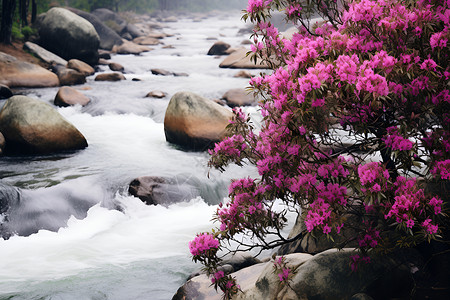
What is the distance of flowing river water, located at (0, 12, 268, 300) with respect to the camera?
504 centimetres

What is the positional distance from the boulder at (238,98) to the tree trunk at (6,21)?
984 centimetres

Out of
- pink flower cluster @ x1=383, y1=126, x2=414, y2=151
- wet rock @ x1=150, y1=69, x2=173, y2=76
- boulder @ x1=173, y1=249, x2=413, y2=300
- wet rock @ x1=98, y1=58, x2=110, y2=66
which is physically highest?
pink flower cluster @ x1=383, y1=126, x2=414, y2=151

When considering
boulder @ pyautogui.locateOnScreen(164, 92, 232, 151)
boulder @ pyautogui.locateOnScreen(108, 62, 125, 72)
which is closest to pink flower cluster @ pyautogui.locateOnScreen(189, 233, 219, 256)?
boulder @ pyautogui.locateOnScreen(164, 92, 232, 151)

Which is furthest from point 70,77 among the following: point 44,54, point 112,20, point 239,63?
point 112,20

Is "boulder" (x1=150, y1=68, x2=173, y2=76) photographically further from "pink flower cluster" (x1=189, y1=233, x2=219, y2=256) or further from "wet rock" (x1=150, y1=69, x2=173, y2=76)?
"pink flower cluster" (x1=189, y1=233, x2=219, y2=256)

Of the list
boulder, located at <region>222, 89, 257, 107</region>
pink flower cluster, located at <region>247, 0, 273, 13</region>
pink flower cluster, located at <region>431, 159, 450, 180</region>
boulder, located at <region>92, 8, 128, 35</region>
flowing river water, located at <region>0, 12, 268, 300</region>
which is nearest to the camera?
pink flower cluster, located at <region>431, 159, 450, 180</region>

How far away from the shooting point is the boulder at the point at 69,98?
40.3ft

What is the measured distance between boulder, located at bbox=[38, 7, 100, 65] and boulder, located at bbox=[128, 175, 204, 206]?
13100 millimetres

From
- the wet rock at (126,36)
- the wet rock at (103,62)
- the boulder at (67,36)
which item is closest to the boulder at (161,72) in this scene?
the wet rock at (103,62)

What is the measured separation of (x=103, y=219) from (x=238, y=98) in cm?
693

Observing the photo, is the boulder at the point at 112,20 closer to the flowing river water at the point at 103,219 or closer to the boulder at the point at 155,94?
the boulder at the point at 155,94

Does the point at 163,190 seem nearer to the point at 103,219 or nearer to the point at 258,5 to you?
the point at 103,219

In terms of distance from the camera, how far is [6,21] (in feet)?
58.9

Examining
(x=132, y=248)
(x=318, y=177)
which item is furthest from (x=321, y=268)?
(x=132, y=248)
